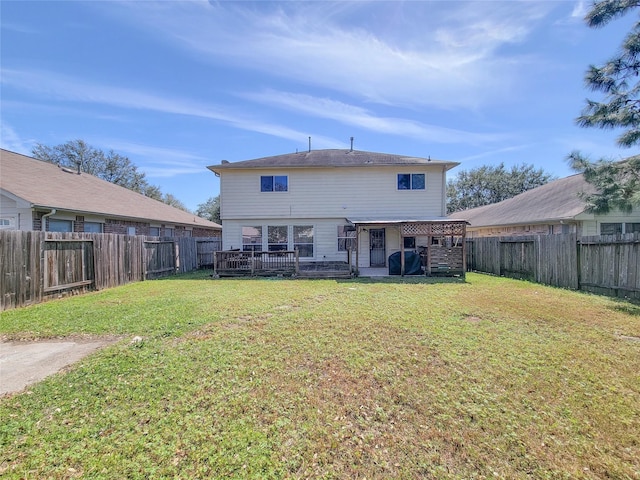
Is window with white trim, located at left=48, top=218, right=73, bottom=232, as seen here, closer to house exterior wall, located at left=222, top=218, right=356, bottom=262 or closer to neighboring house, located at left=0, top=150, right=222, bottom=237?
neighboring house, located at left=0, top=150, right=222, bottom=237

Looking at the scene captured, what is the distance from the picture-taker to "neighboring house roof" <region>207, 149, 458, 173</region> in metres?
14.9

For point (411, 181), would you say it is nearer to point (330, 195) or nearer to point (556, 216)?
point (330, 195)

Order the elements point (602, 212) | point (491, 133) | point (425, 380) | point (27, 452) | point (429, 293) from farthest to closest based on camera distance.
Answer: point (491, 133), point (602, 212), point (429, 293), point (425, 380), point (27, 452)

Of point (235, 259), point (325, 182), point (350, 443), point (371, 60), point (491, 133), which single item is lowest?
point (350, 443)

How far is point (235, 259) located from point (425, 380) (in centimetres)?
1088

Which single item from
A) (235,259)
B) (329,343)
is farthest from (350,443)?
(235,259)

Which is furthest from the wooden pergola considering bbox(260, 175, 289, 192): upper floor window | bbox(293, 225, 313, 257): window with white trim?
bbox(260, 175, 289, 192): upper floor window

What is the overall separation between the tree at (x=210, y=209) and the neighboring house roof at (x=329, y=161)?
109 feet

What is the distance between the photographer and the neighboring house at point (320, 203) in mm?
15180

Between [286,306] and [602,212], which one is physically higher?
[602,212]

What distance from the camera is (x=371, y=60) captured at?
1094 cm

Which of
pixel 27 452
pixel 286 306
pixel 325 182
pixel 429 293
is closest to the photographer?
pixel 27 452

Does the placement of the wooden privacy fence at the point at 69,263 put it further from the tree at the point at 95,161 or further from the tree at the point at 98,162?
the tree at the point at 95,161

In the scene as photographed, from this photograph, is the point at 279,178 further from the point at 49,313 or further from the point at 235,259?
the point at 49,313
